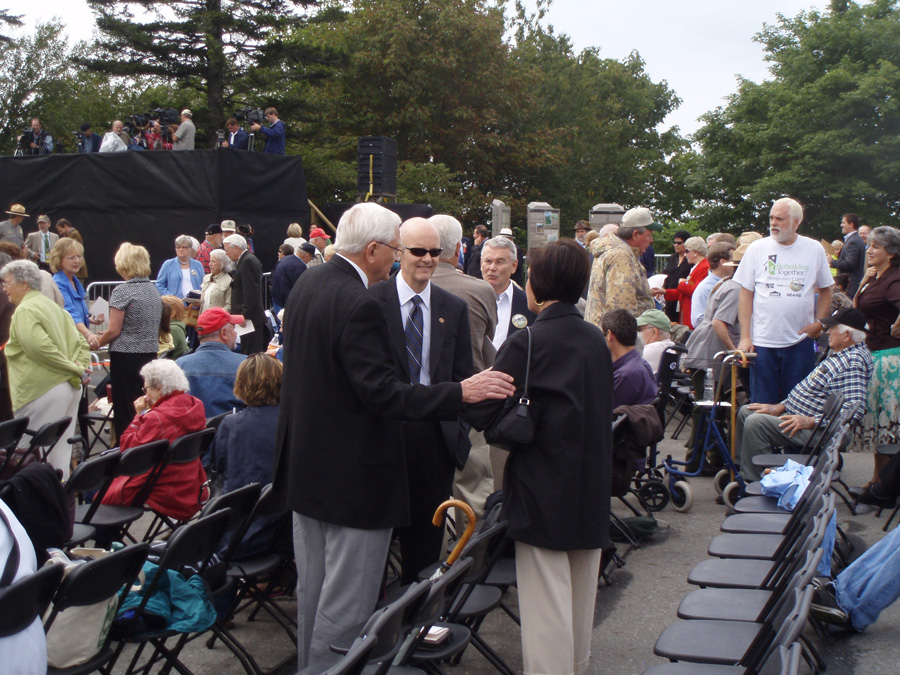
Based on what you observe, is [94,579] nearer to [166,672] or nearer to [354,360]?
[166,672]

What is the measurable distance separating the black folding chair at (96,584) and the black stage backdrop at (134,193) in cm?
1169

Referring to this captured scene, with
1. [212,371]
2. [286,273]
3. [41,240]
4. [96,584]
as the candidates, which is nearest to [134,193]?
[41,240]

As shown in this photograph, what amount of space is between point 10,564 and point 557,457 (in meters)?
1.71

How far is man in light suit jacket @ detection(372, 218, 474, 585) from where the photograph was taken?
3.51 m

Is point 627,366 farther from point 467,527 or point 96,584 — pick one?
point 96,584

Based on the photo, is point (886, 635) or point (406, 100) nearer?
point (886, 635)

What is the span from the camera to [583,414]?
9.75 feet

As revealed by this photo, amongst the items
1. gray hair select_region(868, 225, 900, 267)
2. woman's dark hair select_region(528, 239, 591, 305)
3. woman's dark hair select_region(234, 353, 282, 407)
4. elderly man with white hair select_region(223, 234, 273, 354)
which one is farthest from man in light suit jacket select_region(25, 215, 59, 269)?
woman's dark hair select_region(528, 239, 591, 305)

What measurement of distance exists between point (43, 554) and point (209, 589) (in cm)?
66

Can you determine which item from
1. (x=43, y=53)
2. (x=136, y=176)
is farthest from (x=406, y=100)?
(x=43, y=53)

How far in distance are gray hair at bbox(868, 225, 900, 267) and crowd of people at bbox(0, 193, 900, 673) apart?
25 millimetres

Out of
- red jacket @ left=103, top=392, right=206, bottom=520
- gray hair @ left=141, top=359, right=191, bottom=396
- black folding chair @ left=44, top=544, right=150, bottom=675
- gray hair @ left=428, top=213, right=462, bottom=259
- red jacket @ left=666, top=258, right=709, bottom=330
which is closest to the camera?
black folding chair @ left=44, top=544, right=150, bottom=675

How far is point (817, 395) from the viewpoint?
5.56 meters

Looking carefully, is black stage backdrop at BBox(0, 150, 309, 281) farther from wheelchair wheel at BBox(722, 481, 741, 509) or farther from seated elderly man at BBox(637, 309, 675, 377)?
wheelchair wheel at BBox(722, 481, 741, 509)
